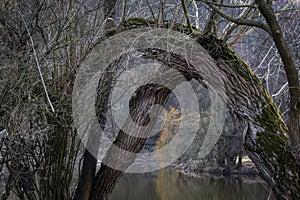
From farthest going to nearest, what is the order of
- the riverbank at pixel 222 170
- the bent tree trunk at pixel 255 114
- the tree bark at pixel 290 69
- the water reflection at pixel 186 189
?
1. the riverbank at pixel 222 170
2. the water reflection at pixel 186 189
3. the bent tree trunk at pixel 255 114
4. the tree bark at pixel 290 69

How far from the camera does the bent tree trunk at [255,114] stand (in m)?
2.66

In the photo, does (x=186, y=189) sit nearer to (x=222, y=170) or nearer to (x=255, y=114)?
(x=222, y=170)

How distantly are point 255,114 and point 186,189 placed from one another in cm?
942

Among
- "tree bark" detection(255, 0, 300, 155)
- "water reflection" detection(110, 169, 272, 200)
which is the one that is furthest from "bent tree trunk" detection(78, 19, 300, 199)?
"water reflection" detection(110, 169, 272, 200)

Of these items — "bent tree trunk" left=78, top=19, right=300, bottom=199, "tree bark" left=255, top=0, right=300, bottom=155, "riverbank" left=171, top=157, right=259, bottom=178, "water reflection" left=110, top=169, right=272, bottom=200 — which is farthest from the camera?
"riverbank" left=171, top=157, right=259, bottom=178

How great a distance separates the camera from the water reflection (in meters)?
10.5

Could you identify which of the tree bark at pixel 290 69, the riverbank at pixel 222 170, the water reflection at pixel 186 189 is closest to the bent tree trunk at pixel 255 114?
the tree bark at pixel 290 69

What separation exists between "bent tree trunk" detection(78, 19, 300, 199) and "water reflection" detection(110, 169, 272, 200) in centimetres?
649

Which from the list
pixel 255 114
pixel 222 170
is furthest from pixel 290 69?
pixel 222 170

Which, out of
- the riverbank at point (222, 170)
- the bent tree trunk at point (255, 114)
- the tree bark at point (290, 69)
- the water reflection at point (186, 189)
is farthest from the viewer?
the riverbank at point (222, 170)

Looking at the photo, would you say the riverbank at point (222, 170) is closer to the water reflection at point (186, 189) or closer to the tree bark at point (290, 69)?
the water reflection at point (186, 189)

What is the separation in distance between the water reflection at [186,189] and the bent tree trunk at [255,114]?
649 cm

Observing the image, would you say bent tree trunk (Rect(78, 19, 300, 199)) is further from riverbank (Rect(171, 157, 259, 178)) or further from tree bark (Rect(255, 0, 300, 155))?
riverbank (Rect(171, 157, 259, 178))

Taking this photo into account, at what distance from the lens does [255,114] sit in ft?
9.70
